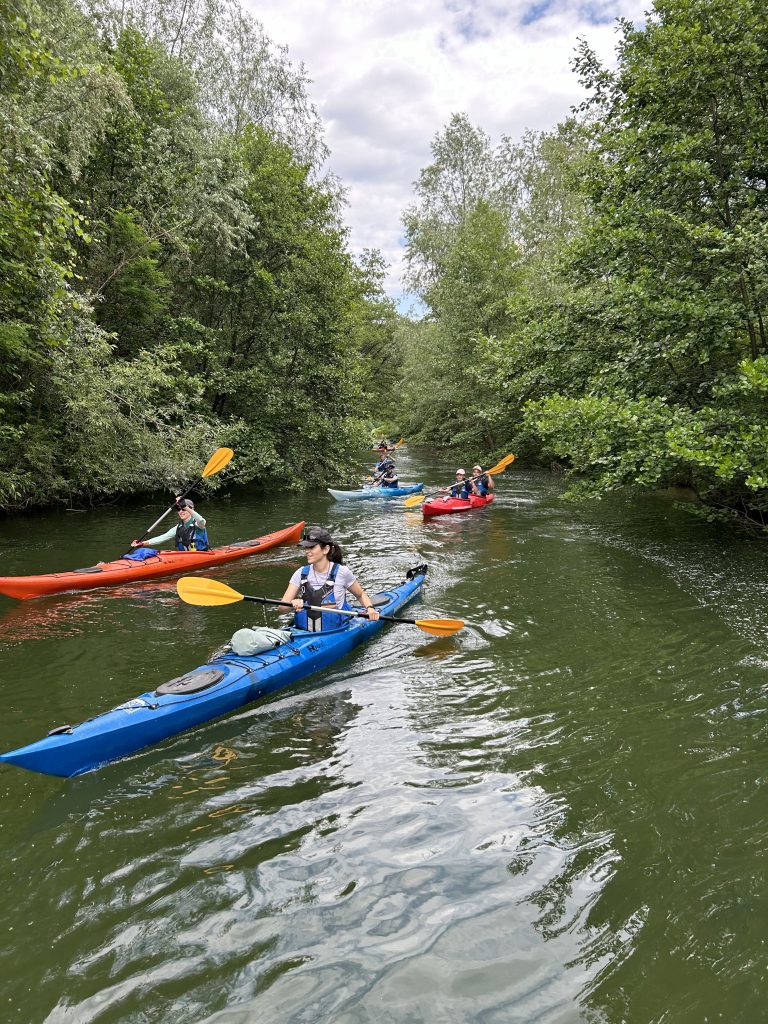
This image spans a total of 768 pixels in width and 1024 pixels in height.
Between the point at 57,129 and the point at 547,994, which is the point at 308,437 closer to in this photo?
the point at 57,129

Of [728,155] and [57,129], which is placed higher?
[57,129]

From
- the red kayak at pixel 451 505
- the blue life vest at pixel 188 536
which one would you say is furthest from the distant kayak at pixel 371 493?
the blue life vest at pixel 188 536

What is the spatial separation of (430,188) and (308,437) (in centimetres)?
1817

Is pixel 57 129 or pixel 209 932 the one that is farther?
pixel 57 129

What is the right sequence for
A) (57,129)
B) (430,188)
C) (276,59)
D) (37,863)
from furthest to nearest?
(430,188), (276,59), (57,129), (37,863)

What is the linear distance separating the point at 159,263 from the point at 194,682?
46.4 ft

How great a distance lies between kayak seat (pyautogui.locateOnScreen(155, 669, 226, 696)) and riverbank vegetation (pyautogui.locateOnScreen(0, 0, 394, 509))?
18.0 ft

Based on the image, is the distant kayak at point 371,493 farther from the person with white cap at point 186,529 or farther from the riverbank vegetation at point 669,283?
the person with white cap at point 186,529

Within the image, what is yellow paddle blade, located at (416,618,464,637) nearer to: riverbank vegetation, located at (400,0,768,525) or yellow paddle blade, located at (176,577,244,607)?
yellow paddle blade, located at (176,577,244,607)

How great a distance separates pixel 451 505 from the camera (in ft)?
43.7

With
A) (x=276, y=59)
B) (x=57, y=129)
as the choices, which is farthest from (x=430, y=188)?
(x=57, y=129)

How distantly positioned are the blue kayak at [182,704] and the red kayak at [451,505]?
7.09 meters

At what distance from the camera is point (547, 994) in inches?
89.0

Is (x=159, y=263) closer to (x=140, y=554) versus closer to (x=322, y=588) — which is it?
(x=140, y=554)
